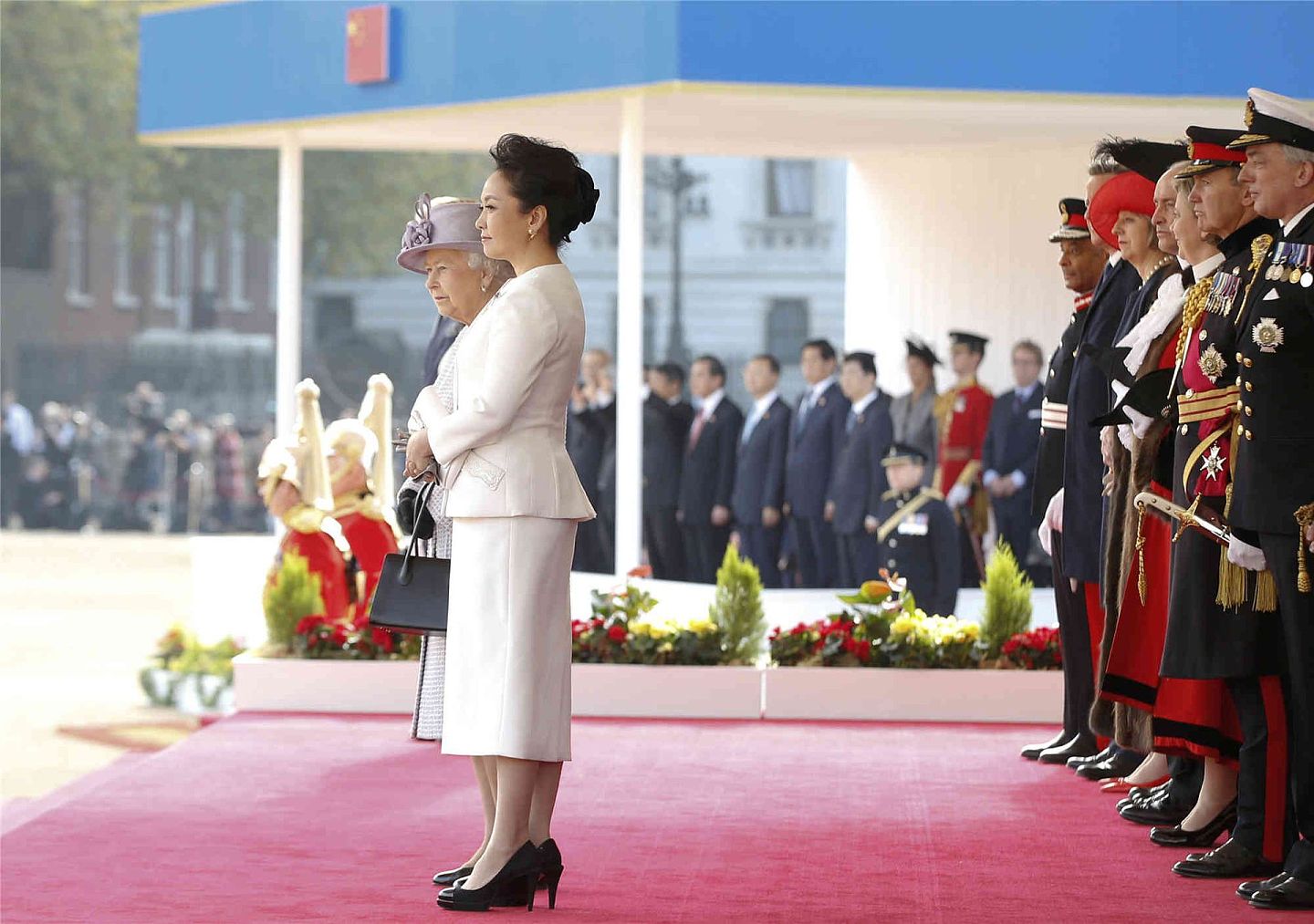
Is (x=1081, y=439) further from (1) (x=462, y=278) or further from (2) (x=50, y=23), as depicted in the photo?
(2) (x=50, y=23)

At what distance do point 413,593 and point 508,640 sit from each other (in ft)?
1.28

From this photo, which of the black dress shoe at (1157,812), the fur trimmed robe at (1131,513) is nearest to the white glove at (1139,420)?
the fur trimmed robe at (1131,513)

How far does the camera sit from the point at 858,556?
11.2 metres

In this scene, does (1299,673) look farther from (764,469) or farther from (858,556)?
(764,469)

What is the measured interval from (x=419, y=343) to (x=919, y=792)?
27.0 m

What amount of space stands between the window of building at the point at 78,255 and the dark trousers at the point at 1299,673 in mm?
30288

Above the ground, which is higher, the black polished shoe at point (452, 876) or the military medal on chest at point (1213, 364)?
the military medal on chest at point (1213, 364)

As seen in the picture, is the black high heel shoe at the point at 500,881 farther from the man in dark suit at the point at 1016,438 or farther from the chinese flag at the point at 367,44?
the man in dark suit at the point at 1016,438

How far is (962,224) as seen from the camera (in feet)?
38.4

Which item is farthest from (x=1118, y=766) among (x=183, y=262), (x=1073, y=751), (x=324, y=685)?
(x=183, y=262)

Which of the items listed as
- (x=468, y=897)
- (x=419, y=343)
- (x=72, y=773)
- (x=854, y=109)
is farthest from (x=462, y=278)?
(x=419, y=343)

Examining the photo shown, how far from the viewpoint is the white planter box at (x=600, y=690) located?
25.2ft

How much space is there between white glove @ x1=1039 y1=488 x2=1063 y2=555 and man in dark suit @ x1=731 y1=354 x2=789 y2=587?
5.36m

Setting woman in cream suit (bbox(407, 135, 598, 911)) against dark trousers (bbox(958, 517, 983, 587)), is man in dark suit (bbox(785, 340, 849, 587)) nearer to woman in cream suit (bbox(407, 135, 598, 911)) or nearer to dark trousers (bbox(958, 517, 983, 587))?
dark trousers (bbox(958, 517, 983, 587))
